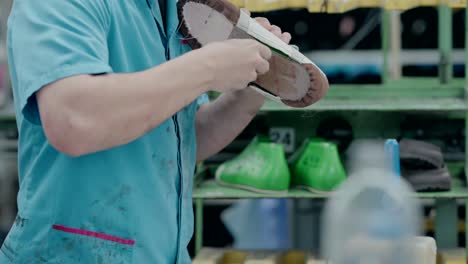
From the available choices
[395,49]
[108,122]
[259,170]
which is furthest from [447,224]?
[108,122]

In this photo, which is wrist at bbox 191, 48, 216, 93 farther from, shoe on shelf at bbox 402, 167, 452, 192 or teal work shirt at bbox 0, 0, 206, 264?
shoe on shelf at bbox 402, 167, 452, 192

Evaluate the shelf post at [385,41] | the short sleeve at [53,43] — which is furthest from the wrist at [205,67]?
the shelf post at [385,41]

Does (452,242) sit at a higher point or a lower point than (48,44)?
lower

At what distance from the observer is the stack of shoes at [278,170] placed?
280cm

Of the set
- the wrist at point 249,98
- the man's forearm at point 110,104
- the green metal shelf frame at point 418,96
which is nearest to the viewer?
the man's forearm at point 110,104

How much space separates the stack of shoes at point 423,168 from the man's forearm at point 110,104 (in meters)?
1.72

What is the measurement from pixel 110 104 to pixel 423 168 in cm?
189

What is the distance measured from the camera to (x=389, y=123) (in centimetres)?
316

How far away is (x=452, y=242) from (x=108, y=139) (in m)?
2.27

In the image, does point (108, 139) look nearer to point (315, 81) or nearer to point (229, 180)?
point (315, 81)

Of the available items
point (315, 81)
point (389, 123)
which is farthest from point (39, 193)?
point (389, 123)

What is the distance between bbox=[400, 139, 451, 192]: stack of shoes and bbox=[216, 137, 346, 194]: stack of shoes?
0.80 ft

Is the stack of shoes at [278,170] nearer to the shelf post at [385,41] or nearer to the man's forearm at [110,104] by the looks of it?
the shelf post at [385,41]

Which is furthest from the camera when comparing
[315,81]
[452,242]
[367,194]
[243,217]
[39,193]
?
[243,217]
